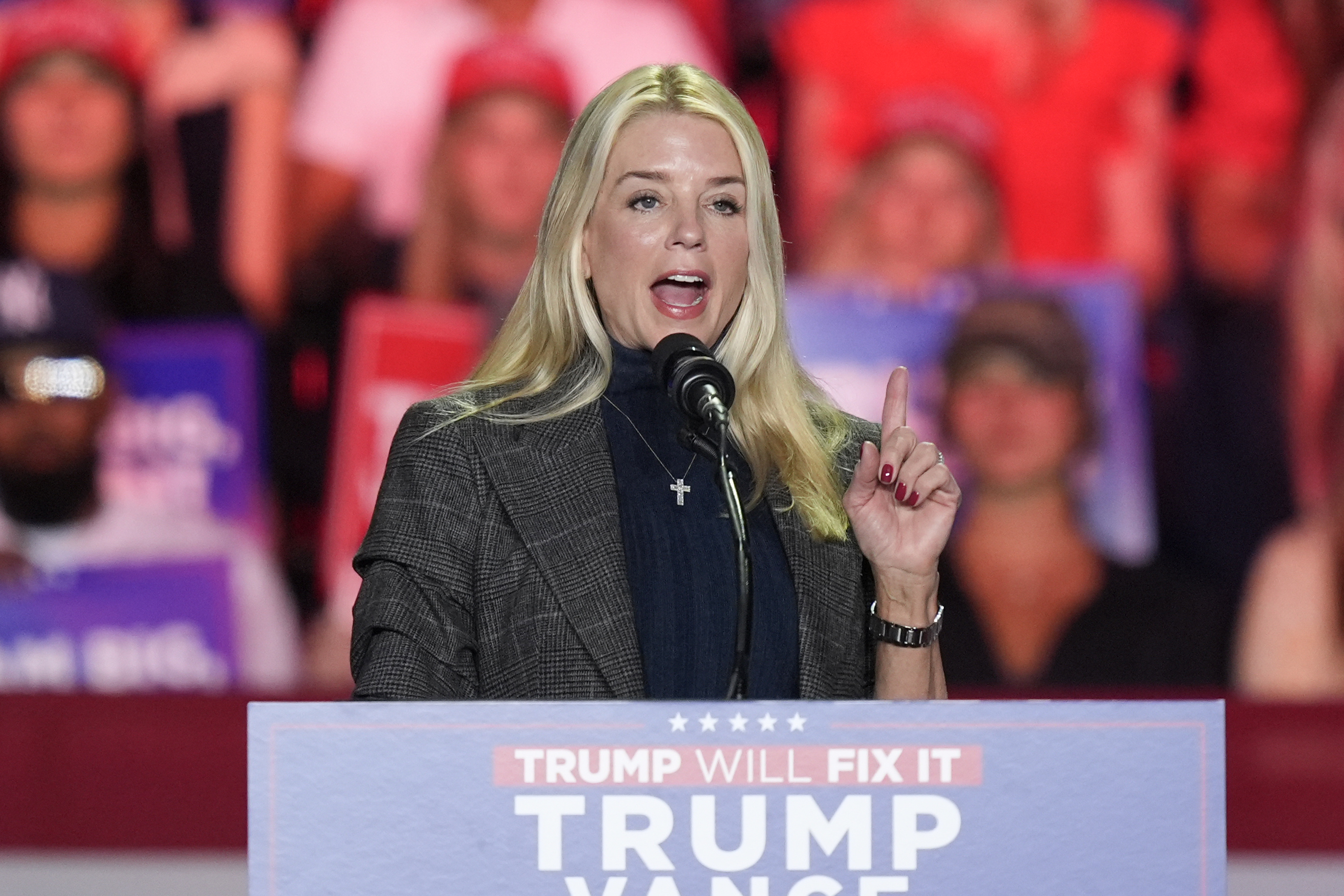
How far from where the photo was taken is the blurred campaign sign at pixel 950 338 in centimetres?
393

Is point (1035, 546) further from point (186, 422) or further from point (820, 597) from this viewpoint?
point (820, 597)

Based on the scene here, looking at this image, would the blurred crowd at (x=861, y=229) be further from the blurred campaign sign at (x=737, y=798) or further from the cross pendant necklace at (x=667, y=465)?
the blurred campaign sign at (x=737, y=798)

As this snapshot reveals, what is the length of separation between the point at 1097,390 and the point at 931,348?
1.42ft

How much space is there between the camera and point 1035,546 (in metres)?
3.93

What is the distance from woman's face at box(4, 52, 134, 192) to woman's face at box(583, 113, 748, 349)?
9.18 feet

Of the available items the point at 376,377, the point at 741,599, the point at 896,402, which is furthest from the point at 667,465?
the point at 376,377

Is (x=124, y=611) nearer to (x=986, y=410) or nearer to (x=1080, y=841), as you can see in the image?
(x=986, y=410)

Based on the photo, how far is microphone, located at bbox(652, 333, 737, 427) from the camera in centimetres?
130

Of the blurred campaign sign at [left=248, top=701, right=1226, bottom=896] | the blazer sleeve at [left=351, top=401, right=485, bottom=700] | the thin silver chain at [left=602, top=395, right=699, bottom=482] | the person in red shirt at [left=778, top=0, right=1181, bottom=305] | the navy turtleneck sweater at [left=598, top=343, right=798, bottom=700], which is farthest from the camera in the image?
the person in red shirt at [left=778, top=0, right=1181, bottom=305]

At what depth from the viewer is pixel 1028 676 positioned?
3938 mm

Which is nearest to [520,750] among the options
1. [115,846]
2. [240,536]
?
[240,536]

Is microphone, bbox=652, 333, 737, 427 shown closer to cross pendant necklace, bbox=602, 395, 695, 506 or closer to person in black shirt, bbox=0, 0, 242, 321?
cross pendant necklace, bbox=602, 395, 695, 506

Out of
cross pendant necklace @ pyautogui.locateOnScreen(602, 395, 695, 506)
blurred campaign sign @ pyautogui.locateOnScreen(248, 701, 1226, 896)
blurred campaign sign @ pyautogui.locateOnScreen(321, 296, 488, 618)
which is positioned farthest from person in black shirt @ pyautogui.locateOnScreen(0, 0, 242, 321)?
blurred campaign sign @ pyautogui.locateOnScreen(248, 701, 1226, 896)

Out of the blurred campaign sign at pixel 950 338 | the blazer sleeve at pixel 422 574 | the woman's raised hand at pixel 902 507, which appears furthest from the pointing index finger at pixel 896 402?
the blurred campaign sign at pixel 950 338
